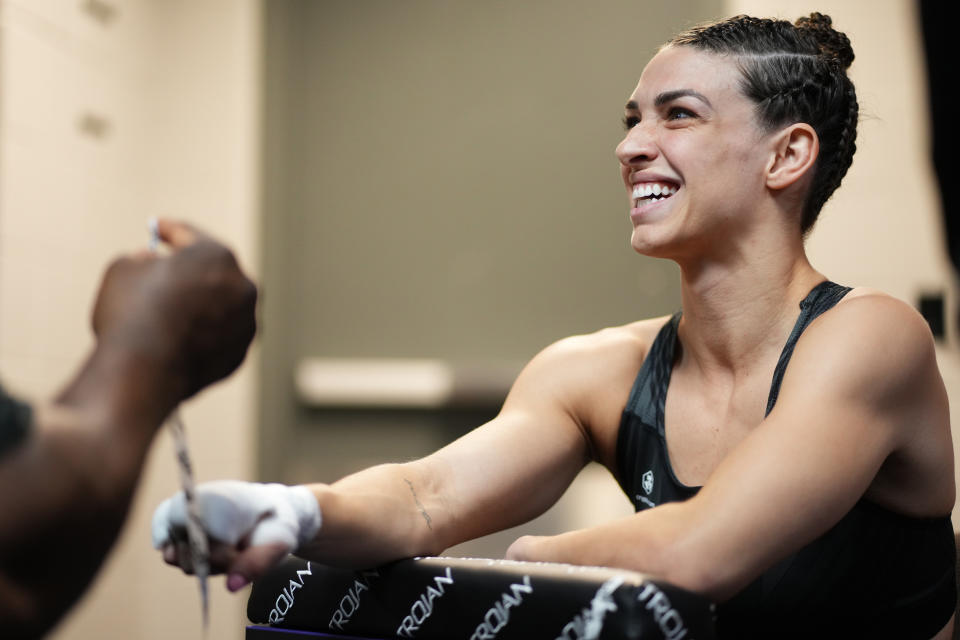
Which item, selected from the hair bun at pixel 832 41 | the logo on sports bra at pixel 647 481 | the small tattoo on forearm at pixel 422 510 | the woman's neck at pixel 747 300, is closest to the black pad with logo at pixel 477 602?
the small tattoo on forearm at pixel 422 510

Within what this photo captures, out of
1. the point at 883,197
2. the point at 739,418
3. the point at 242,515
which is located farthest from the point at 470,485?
the point at 883,197

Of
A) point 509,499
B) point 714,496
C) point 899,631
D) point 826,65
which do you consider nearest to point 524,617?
point 714,496

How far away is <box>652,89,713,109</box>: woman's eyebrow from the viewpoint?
50.6 inches

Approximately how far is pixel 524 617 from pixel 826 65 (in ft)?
2.93

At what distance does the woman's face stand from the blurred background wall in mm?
1375

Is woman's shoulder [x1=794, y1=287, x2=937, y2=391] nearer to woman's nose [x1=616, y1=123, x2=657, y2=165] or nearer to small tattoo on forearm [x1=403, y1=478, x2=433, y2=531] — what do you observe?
woman's nose [x1=616, y1=123, x2=657, y2=165]

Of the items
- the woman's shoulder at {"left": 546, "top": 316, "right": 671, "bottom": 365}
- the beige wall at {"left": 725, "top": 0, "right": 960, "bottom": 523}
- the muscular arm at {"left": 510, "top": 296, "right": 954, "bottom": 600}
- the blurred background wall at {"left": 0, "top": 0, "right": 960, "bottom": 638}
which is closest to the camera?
the muscular arm at {"left": 510, "top": 296, "right": 954, "bottom": 600}

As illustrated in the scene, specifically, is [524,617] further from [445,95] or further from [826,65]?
[445,95]

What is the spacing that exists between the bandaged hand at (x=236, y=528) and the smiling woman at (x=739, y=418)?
0.04 meters

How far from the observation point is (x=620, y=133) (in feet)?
9.35

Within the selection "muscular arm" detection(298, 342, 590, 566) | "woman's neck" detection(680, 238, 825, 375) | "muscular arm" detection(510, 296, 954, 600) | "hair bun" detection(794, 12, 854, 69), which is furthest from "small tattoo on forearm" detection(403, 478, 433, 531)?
"hair bun" detection(794, 12, 854, 69)

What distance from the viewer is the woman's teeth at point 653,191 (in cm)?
130

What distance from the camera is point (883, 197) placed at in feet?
7.91

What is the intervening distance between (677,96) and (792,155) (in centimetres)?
17
